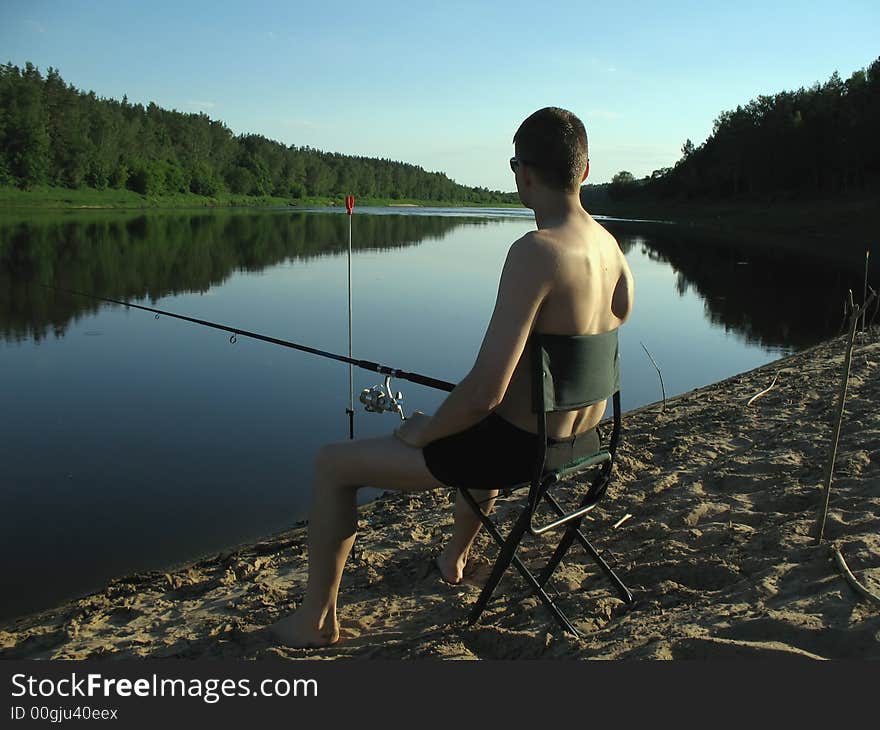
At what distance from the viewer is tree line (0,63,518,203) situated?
232 feet

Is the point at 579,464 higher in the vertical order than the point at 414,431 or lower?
lower

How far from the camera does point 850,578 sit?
2.79 m

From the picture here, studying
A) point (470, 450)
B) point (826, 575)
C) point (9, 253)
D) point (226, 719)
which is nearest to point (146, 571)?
point (226, 719)

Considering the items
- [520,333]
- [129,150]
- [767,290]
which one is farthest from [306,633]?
[129,150]

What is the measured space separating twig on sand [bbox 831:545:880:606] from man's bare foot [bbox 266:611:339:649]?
76.0 inches

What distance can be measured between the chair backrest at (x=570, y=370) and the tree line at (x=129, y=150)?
7743cm

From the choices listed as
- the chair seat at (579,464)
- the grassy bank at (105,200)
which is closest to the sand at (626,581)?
the chair seat at (579,464)

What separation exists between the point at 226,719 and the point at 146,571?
2.70m

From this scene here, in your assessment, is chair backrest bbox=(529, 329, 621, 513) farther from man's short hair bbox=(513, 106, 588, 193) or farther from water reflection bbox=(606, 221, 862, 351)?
water reflection bbox=(606, 221, 862, 351)

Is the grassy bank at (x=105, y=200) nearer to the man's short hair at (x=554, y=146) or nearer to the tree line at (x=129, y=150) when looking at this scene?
the tree line at (x=129, y=150)

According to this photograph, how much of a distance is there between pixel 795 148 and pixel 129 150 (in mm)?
71529

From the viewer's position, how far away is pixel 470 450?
2.57 metres

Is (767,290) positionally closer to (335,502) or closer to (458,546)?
(458,546)

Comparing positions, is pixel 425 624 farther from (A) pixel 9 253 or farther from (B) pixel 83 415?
(A) pixel 9 253
